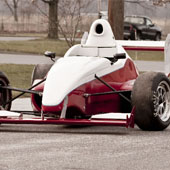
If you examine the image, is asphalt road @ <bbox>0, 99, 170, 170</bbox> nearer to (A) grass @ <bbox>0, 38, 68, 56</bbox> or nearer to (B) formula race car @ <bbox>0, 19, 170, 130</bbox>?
(B) formula race car @ <bbox>0, 19, 170, 130</bbox>

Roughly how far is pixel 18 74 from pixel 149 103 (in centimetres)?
1201

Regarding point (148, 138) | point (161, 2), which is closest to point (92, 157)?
point (148, 138)

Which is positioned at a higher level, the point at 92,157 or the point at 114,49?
the point at 114,49

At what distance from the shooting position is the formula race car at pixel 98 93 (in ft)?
36.4

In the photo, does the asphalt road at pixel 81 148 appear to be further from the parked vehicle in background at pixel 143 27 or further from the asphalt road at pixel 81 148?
the parked vehicle in background at pixel 143 27

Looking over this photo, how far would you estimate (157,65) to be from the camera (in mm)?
29484

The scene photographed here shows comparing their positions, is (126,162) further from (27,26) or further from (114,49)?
(27,26)

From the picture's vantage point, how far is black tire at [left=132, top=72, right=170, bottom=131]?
36.6 feet

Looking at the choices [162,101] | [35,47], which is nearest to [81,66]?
[162,101]

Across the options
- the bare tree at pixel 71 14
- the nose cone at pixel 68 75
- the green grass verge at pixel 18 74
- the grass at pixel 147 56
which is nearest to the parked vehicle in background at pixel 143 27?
the grass at pixel 147 56

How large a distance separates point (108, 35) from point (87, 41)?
1.16 ft

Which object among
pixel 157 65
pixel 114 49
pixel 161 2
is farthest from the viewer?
pixel 161 2

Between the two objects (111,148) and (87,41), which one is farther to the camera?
(87,41)

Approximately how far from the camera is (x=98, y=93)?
11.6 m
